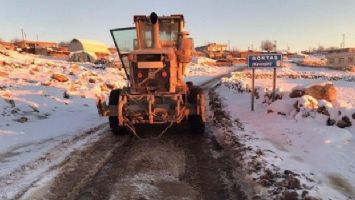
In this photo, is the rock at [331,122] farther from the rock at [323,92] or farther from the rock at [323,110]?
the rock at [323,92]

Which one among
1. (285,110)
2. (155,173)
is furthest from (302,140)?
(155,173)

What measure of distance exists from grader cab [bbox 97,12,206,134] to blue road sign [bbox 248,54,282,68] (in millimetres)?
3810

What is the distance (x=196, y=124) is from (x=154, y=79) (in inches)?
70.2

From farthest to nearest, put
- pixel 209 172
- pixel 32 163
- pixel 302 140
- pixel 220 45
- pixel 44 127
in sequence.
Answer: pixel 220 45, pixel 44 127, pixel 302 140, pixel 32 163, pixel 209 172

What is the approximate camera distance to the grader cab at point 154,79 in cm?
1147

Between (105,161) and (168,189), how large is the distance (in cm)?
241

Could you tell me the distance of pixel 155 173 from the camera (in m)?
8.24

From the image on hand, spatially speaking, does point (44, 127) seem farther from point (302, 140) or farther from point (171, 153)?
point (302, 140)

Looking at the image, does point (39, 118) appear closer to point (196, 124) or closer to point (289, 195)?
point (196, 124)

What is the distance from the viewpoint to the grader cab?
1147 centimetres

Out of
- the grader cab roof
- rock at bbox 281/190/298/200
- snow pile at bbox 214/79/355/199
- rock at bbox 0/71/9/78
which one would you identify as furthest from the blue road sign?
rock at bbox 0/71/9/78

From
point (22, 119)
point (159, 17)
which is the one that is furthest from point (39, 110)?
point (159, 17)

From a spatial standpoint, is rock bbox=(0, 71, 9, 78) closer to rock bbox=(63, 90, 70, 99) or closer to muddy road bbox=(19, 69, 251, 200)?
rock bbox=(63, 90, 70, 99)

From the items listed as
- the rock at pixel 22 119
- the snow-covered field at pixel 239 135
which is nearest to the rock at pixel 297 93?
the snow-covered field at pixel 239 135
